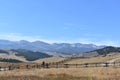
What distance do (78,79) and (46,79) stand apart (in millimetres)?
3807

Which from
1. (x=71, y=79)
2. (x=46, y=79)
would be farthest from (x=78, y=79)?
(x=46, y=79)

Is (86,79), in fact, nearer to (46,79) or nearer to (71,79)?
(71,79)

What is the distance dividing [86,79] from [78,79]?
Result: 116cm

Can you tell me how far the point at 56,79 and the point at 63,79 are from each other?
2.67 feet

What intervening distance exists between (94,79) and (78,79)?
6.48 ft

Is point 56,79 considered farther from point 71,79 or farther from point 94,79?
point 94,79

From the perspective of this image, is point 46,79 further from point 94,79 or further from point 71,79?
point 94,79

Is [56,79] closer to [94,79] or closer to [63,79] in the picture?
[63,79]

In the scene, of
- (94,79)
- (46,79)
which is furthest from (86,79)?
(46,79)

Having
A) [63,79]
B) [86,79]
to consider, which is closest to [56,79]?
[63,79]

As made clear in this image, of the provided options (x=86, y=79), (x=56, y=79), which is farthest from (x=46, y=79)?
(x=86, y=79)

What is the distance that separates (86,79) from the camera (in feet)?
144

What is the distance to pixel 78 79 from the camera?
4450cm

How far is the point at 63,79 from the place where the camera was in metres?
43.3
